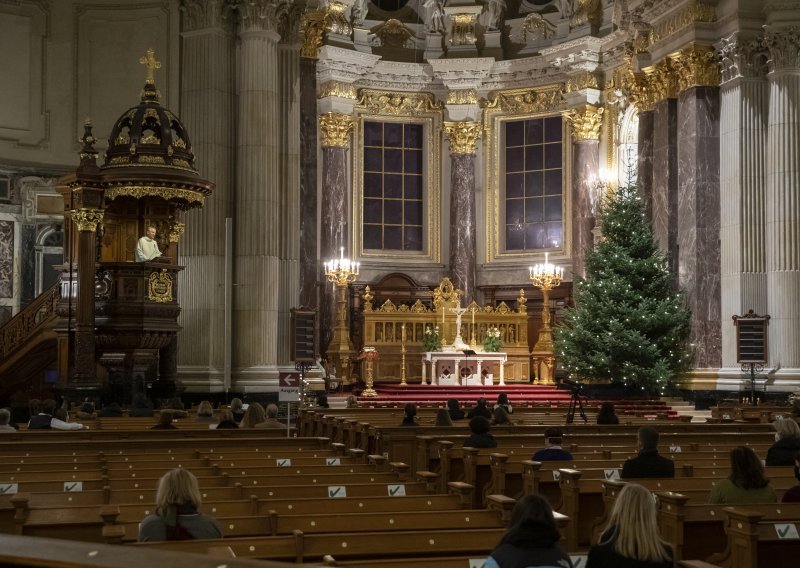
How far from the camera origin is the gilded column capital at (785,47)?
924 inches

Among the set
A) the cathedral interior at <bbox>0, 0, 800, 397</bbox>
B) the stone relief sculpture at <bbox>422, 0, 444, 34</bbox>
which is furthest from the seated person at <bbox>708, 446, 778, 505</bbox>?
the stone relief sculpture at <bbox>422, 0, 444, 34</bbox>

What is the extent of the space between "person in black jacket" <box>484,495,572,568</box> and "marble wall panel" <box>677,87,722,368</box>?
21005 mm

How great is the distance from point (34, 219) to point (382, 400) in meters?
9.12

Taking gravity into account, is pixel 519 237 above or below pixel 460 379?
above

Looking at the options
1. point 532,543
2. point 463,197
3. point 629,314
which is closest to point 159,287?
point 629,314

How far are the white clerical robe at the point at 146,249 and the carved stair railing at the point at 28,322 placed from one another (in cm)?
158

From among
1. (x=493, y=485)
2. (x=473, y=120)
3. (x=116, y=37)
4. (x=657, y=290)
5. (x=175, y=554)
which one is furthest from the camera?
(x=473, y=120)

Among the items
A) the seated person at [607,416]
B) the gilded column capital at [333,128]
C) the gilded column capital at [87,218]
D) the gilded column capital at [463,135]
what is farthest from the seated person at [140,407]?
the gilded column capital at [463,135]

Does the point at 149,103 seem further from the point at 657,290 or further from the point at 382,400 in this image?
the point at 657,290

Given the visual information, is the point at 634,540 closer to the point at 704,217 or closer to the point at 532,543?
the point at 532,543

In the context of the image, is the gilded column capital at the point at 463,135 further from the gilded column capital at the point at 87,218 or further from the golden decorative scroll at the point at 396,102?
the gilded column capital at the point at 87,218

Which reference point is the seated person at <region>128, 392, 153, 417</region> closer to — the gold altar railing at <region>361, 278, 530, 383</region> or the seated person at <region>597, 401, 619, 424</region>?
the seated person at <region>597, 401, 619, 424</region>

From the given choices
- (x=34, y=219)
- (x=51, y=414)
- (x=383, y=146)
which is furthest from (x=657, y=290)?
(x=51, y=414)

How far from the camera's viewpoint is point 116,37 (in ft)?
73.6
